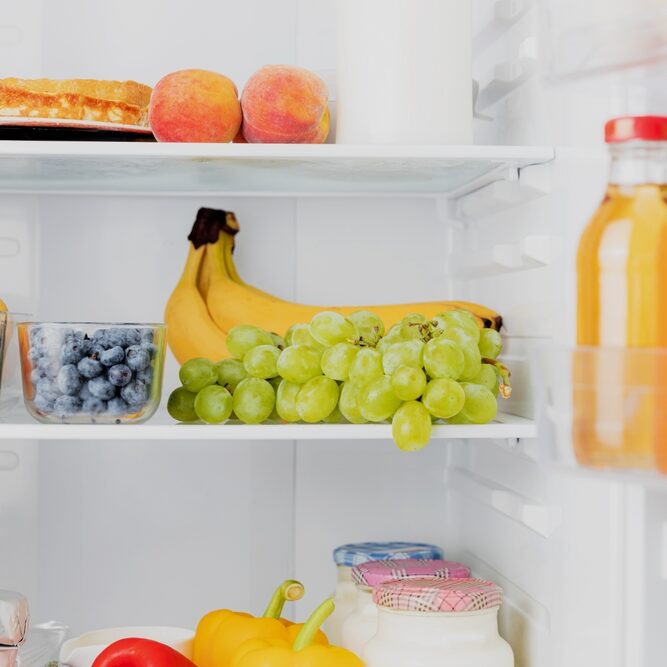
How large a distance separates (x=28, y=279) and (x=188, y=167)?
1.28 feet

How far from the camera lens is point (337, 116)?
4.28 feet

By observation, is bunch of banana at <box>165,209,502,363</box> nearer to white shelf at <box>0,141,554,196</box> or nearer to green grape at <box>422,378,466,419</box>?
white shelf at <box>0,141,554,196</box>

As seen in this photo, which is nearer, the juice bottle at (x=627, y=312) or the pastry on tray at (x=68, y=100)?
the juice bottle at (x=627, y=312)

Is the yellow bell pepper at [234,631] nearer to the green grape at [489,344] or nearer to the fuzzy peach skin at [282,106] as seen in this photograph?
the green grape at [489,344]

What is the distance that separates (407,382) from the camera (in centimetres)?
114

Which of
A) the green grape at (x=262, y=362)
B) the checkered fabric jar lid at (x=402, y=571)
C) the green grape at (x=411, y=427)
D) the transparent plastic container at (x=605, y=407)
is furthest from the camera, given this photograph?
the checkered fabric jar lid at (x=402, y=571)

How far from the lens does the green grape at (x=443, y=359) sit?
117 centimetres

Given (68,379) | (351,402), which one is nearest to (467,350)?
(351,402)

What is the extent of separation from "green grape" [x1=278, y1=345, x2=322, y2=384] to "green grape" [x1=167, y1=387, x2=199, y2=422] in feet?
0.40

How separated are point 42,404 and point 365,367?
37cm

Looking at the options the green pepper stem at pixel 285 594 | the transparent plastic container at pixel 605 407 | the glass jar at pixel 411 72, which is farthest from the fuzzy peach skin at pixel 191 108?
the transparent plastic container at pixel 605 407

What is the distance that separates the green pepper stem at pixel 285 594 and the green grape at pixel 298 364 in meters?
0.28

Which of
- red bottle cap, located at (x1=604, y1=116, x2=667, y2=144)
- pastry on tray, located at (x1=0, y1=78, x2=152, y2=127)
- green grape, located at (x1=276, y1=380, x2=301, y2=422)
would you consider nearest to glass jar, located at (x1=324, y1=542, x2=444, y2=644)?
green grape, located at (x1=276, y1=380, x2=301, y2=422)

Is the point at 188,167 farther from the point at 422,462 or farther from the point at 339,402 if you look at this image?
the point at 422,462
